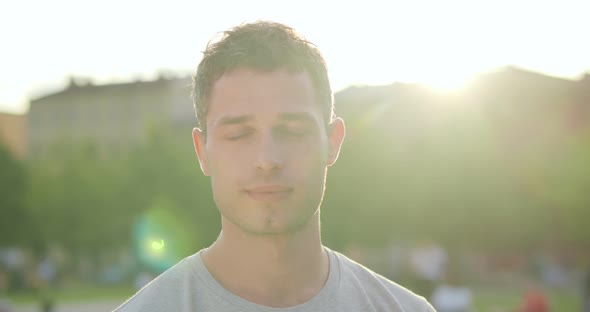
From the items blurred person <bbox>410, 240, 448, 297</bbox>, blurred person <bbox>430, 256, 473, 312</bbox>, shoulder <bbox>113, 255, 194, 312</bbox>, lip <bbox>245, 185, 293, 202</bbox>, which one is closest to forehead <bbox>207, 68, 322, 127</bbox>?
lip <bbox>245, 185, 293, 202</bbox>

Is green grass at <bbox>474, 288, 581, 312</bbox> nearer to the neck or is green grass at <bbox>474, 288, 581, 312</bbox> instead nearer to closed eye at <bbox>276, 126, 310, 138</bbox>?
the neck

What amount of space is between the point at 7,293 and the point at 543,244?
95.2 ft

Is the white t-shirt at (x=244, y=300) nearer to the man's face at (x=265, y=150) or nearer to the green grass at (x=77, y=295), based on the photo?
the man's face at (x=265, y=150)

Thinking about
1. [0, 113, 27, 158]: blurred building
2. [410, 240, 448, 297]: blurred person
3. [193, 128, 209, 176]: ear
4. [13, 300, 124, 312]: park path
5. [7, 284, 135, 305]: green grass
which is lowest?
[0, 113, 27, 158]: blurred building

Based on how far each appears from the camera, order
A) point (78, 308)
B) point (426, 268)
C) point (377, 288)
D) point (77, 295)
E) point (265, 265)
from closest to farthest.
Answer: point (265, 265) < point (377, 288) < point (426, 268) < point (78, 308) < point (77, 295)

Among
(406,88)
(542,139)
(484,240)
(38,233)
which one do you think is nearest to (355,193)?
(484,240)

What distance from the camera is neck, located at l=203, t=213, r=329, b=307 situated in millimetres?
3029

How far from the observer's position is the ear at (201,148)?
312 cm

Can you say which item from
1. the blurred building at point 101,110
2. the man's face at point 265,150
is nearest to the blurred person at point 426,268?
the man's face at point 265,150

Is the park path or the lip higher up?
the lip

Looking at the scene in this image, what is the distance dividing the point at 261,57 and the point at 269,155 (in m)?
0.30

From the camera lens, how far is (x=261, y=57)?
9.86 ft

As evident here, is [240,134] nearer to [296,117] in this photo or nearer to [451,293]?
[296,117]

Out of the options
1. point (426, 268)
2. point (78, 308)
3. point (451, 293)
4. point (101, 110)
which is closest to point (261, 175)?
point (451, 293)
